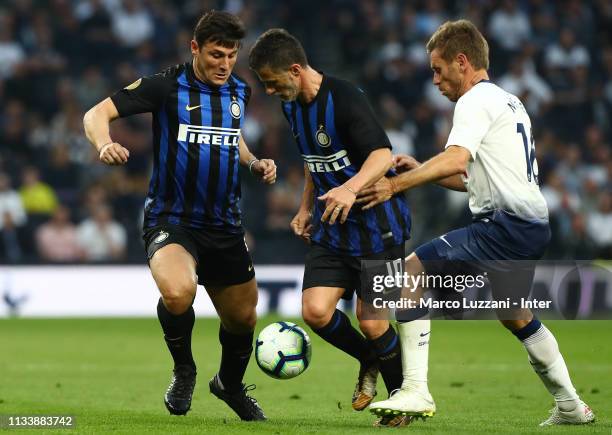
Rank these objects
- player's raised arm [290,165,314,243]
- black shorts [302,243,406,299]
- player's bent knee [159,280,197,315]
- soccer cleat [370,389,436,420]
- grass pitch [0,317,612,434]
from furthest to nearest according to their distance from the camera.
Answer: player's raised arm [290,165,314,243], black shorts [302,243,406,299], grass pitch [0,317,612,434], player's bent knee [159,280,197,315], soccer cleat [370,389,436,420]

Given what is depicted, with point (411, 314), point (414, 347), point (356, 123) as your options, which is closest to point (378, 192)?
point (356, 123)

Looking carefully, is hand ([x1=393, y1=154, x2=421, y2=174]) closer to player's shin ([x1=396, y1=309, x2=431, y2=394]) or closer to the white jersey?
the white jersey

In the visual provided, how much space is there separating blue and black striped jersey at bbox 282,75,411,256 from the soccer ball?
60cm

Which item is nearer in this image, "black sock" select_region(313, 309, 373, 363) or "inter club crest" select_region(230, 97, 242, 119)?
"black sock" select_region(313, 309, 373, 363)

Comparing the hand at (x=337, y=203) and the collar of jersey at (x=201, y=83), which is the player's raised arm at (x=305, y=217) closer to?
the collar of jersey at (x=201, y=83)

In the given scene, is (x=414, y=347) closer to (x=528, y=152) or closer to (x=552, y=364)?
(x=552, y=364)

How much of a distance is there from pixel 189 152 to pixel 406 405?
1.90 metres

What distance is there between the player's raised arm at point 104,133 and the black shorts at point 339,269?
1.28 m

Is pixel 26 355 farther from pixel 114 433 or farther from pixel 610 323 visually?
pixel 610 323

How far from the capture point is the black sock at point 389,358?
21.1 ft

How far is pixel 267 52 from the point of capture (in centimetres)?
620

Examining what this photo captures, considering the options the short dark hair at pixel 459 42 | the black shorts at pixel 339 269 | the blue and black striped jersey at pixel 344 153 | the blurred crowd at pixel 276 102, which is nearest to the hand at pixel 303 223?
the blue and black striped jersey at pixel 344 153

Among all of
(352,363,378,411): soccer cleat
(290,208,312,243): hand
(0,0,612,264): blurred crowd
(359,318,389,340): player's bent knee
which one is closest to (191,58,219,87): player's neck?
(290,208,312,243): hand

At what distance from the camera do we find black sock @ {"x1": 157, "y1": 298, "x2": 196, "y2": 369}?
21.2 feet
